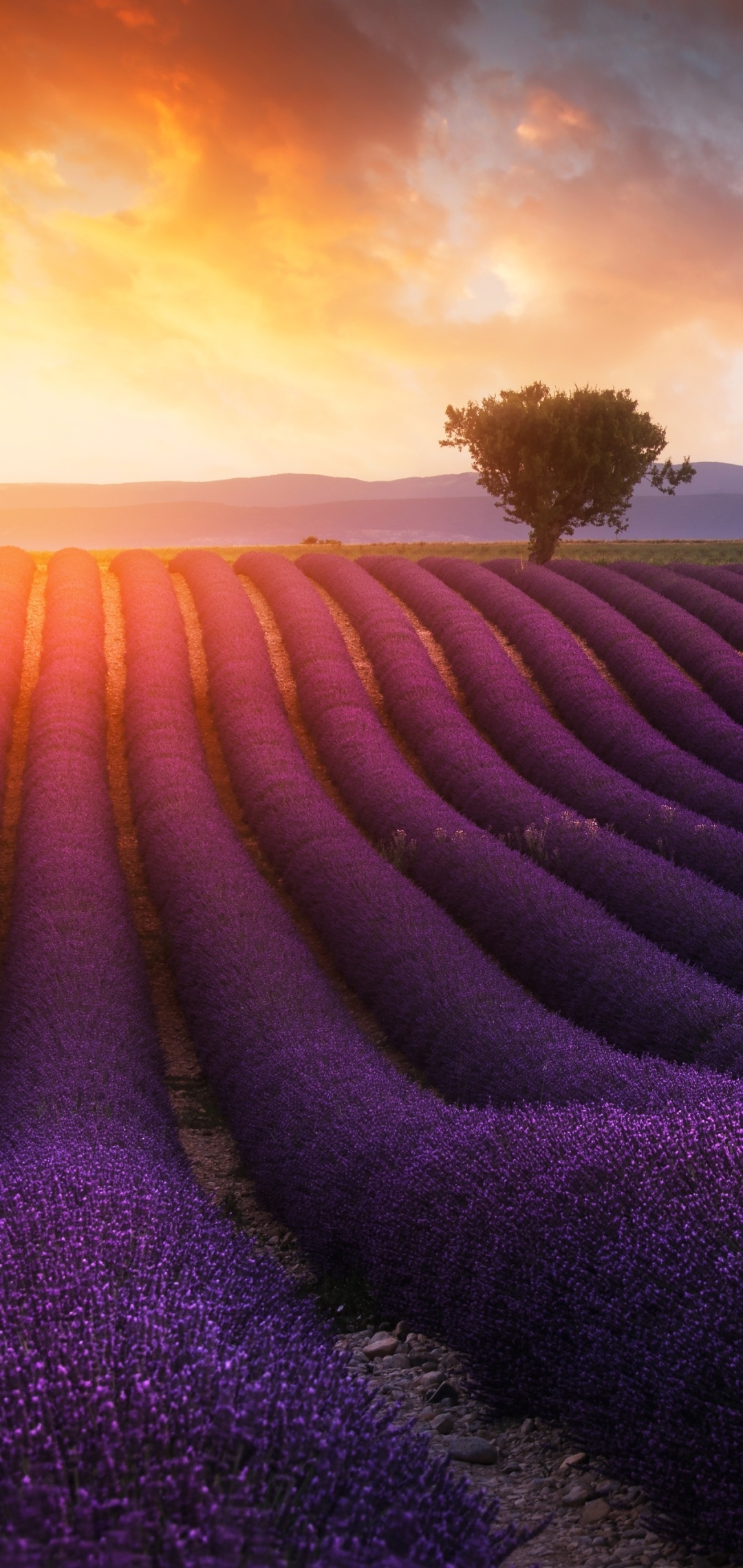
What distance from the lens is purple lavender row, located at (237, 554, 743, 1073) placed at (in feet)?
19.1

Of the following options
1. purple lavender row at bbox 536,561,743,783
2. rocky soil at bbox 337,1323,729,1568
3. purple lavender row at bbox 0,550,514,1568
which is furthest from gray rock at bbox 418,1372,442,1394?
purple lavender row at bbox 536,561,743,783

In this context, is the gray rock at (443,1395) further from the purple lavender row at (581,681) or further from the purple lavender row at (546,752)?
the purple lavender row at (581,681)

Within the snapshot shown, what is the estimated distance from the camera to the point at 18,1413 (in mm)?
1610

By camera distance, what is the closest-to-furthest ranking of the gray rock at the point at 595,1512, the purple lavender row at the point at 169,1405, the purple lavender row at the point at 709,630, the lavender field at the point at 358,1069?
the purple lavender row at the point at 169,1405 → the lavender field at the point at 358,1069 → the gray rock at the point at 595,1512 → the purple lavender row at the point at 709,630

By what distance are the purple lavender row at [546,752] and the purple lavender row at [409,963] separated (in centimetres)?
254

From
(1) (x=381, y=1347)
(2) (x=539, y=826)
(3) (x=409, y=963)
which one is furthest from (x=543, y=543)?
(1) (x=381, y=1347)

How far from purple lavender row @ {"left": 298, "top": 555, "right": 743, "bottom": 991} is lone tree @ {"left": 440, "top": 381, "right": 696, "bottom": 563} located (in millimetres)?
10520

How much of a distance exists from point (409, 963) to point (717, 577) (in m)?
15.2

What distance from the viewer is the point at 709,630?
1612 cm

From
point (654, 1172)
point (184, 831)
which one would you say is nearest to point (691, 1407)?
point (654, 1172)

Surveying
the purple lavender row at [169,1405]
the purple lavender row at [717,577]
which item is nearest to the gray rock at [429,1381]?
the purple lavender row at [169,1405]

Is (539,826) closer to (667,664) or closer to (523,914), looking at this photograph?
(523,914)

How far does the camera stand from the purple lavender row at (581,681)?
11453 mm

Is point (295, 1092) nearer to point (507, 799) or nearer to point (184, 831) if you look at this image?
point (184, 831)
